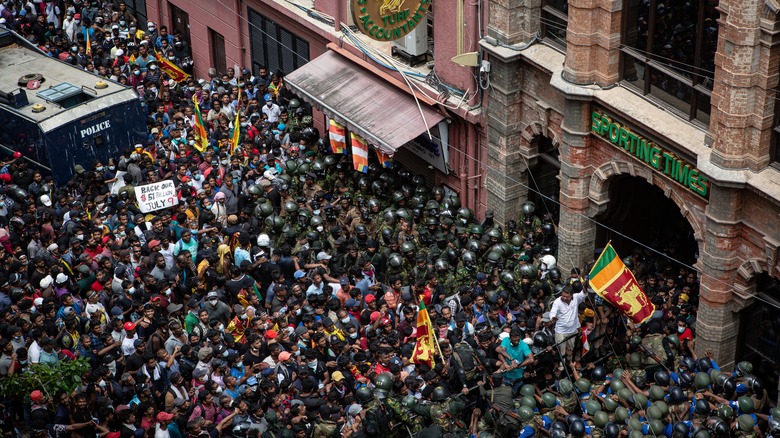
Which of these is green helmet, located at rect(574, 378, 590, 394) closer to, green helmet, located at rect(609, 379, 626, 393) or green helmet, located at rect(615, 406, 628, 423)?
green helmet, located at rect(609, 379, 626, 393)

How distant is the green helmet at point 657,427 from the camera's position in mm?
19750

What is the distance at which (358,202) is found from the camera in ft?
90.9

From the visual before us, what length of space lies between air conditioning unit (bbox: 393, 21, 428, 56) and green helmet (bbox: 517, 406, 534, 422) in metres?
10.5

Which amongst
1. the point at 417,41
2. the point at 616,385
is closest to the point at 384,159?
the point at 417,41

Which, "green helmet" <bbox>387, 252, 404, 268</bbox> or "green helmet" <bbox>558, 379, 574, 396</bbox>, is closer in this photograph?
"green helmet" <bbox>558, 379, 574, 396</bbox>

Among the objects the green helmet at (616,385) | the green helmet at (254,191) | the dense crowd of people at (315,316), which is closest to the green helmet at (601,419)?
the dense crowd of people at (315,316)

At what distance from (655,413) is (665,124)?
5294mm

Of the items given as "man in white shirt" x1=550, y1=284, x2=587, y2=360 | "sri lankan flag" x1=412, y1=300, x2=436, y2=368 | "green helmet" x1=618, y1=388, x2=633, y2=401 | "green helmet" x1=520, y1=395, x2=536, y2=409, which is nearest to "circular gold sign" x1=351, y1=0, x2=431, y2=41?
"sri lankan flag" x1=412, y1=300, x2=436, y2=368

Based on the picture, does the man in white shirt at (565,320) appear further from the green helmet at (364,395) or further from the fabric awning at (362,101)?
the fabric awning at (362,101)

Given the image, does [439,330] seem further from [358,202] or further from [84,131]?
[84,131]

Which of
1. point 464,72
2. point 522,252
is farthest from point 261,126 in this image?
point 522,252

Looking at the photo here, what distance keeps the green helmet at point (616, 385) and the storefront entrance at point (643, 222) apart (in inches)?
167

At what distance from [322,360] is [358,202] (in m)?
6.60

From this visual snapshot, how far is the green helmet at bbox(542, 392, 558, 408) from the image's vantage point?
20938 mm
